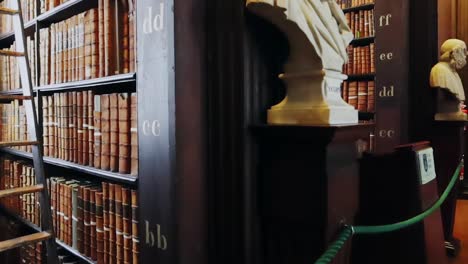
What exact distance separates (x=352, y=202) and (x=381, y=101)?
5.89ft

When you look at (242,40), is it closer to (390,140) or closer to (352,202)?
(352,202)

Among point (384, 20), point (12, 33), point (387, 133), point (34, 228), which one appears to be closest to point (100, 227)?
point (34, 228)

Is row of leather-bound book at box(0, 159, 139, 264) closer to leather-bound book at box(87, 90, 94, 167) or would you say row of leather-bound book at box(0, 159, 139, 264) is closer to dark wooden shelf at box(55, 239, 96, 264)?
dark wooden shelf at box(55, 239, 96, 264)

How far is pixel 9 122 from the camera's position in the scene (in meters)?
2.37

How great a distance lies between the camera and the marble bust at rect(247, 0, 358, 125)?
0.93 metres

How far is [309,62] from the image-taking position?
988mm

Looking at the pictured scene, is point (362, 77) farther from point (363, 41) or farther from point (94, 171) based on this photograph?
point (94, 171)

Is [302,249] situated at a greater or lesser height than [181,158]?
lesser

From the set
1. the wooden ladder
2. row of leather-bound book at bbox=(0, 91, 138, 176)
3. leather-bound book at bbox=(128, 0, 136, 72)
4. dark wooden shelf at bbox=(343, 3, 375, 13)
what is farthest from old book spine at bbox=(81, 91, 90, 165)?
dark wooden shelf at bbox=(343, 3, 375, 13)

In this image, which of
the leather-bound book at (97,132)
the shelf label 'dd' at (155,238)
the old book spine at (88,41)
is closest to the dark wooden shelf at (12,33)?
the old book spine at (88,41)

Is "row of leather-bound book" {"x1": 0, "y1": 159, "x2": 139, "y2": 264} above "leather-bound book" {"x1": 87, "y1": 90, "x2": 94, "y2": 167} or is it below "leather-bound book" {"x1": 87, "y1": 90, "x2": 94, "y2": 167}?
below

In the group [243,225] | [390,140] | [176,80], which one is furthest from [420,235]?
[390,140]

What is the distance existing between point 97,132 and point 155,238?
2.30ft

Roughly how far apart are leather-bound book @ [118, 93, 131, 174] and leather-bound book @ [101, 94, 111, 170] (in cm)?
10
